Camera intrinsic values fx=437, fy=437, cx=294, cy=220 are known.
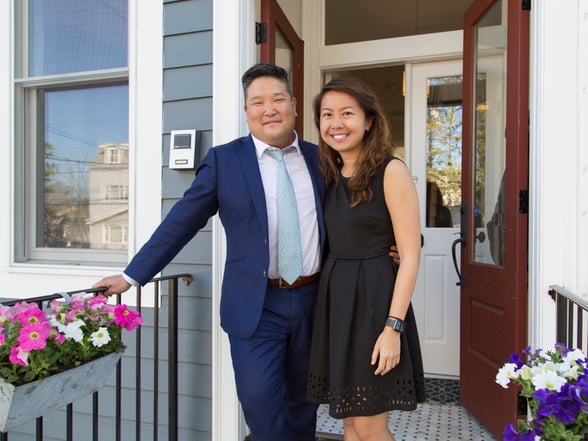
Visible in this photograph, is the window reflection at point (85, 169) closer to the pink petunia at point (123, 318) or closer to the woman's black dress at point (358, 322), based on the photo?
the pink petunia at point (123, 318)

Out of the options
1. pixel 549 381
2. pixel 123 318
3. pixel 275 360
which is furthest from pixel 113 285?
pixel 549 381

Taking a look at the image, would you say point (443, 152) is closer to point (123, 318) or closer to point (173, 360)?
point (173, 360)

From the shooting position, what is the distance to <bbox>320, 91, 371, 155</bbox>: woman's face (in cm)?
142

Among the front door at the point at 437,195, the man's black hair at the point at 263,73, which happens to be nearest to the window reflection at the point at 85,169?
the man's black hair at the point at 263,73

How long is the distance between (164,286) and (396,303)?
138cm

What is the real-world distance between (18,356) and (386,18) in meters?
3.63

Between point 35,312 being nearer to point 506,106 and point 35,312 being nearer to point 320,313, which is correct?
point 320,313

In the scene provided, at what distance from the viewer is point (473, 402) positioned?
2.41 metres

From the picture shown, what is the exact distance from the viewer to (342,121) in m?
1.42

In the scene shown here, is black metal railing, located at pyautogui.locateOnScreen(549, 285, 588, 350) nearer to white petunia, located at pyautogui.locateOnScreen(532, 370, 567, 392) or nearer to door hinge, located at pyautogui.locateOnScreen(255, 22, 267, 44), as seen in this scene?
white petunia, located at pyautogui.locateOnScreen(532, 370, 567, 392)

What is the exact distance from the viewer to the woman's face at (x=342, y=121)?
55.8 inches

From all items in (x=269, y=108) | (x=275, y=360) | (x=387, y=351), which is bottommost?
(x=275, y=360)

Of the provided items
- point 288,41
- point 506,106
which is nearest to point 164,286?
point 288,41

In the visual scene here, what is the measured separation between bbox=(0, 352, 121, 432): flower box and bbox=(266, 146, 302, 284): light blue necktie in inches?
24.3
